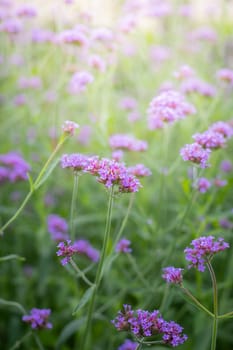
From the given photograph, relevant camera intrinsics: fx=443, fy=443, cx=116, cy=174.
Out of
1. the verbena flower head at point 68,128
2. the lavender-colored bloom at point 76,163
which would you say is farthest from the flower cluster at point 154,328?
the verbena flower head at point 68,128

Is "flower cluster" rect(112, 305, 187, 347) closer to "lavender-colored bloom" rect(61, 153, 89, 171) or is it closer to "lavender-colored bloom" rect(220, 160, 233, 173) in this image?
"lavender-colored bloom" rect(61, 153, 89, 171)

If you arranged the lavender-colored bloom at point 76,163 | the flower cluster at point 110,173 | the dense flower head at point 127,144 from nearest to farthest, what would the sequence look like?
the flower cluster at point 110,173, the lavender-colored bloom at point 76,163, the dense flower head at point 127,144

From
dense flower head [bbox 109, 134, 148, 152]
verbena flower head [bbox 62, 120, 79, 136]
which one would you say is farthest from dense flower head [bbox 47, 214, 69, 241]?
verbena flower head [bbox 62, 120, 79, 136]

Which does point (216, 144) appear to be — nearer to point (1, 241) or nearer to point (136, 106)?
point (1, 241)

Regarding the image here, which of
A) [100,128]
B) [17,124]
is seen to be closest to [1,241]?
[100,128]

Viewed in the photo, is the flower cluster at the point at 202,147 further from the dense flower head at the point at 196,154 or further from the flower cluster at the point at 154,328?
the flower cluster at the point at 154,328

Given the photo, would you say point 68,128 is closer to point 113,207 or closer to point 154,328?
point 154,328

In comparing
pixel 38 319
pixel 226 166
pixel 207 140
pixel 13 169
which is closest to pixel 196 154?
pixel 207 140
